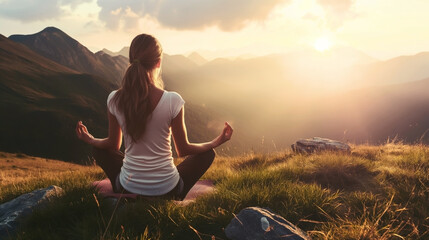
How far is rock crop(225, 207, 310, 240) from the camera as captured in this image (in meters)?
2.77

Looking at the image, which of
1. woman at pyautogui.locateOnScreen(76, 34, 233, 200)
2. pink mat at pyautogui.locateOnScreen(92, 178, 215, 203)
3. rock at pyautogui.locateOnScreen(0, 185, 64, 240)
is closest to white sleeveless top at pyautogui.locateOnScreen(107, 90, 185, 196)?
woman at pyautogui.locateOnScreen(76, 34, 233, 200)

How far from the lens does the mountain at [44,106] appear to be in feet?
269

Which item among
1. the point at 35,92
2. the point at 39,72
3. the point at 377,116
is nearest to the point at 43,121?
the point at 35,92

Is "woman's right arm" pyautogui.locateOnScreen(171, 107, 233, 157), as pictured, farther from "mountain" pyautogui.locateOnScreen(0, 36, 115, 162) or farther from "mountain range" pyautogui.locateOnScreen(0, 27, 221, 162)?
"mountain" pyautogui.locateOnScreen(0, 36, 115, 162)

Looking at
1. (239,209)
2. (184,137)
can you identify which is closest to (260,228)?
(239,209)

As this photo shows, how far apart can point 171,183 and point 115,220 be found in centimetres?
112

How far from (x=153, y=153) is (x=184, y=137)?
488 millimetres

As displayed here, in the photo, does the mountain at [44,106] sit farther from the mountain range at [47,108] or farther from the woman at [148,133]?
the woman at [148,133]

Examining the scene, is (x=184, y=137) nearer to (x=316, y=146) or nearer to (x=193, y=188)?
(x=193, y=188)

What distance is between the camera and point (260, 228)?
2.90 m

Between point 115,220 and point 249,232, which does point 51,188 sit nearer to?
point 115,220

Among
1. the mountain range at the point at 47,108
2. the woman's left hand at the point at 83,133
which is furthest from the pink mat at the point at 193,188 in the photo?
the mountain range at the point at 47,108

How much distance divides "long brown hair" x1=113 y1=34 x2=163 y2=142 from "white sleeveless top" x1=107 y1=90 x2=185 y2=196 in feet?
0.45

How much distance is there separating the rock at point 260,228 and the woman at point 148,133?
124cm
